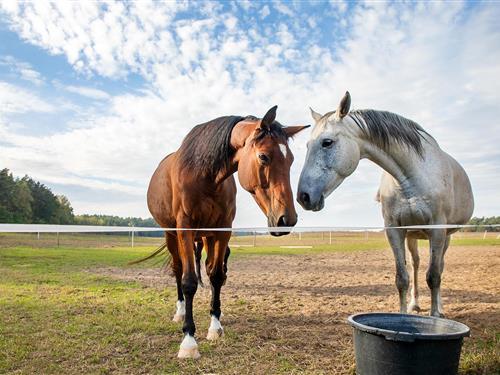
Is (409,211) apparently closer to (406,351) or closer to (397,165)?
(397,165)

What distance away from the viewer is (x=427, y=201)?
417cm

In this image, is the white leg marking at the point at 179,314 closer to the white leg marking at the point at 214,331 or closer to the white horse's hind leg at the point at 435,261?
the white leg marking at the point at 214,331

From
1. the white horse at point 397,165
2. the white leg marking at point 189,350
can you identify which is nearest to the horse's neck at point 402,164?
the white horse at point 397,165

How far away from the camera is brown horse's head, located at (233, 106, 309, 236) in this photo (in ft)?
10.5

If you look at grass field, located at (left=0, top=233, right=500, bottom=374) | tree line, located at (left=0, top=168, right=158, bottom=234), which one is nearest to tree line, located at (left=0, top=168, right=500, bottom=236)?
tree line, located at (left=0, top=168, right=158, bottom=234)

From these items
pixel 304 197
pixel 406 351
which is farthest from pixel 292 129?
pixel 406 351

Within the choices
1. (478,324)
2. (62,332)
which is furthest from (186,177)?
(478,324)

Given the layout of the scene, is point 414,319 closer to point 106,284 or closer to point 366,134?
point 366,134

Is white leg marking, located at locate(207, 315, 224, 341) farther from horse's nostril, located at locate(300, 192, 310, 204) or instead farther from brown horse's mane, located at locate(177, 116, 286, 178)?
horse's nostril, located at locate(300, 192, 310, 204)

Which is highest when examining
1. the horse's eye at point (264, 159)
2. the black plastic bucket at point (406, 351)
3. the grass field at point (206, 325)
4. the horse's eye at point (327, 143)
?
the horse's eye at point (327, 143)

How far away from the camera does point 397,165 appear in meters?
4.27

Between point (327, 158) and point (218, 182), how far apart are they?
113cm

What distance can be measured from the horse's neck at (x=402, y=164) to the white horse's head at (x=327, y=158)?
0.30m

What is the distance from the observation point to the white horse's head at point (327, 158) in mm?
3676
